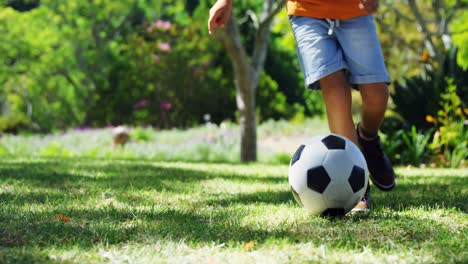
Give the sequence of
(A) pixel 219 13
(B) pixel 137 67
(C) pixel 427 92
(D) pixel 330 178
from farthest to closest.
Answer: (B) pixel 137 67, (C) pixel 427 92, (A) pixel 219 13, (D) pixel 330 178

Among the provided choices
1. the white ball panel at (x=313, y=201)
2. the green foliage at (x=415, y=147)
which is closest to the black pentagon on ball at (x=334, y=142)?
the white ball panel at (x=313, y=201)

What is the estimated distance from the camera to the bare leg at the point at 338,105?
335 cm

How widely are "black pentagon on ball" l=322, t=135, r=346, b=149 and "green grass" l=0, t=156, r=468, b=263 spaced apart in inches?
13.7

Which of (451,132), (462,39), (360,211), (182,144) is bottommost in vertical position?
(182,144)

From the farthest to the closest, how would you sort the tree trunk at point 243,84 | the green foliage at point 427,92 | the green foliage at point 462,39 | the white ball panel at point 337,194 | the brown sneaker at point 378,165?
the green foliage at point 462,39 → the tree trunk at point 243,84 → the green foliage at point 427,92 → the brown sneaker at point 378,165 → the white ball panel at point 337,194

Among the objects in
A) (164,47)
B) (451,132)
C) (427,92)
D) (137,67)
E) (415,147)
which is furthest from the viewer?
(137,67)

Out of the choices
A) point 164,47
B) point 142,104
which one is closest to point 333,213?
point 164,47

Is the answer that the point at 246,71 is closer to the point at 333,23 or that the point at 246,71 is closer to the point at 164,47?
the point at 333,23

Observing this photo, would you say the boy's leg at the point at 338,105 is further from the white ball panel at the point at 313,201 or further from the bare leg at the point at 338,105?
the white ball panel at the point at 313,201

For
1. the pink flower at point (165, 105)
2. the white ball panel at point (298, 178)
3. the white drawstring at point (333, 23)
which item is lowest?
the pink flower at point (165, 105)

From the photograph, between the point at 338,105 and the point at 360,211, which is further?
the point at 338,105

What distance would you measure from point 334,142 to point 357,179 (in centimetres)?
21

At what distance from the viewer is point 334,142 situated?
9.79ft

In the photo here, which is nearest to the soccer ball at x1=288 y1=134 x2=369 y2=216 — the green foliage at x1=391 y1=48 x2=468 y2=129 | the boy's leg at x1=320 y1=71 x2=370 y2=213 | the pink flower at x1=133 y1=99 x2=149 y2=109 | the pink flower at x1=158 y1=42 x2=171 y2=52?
the boy's leg at x1=320 y1=71 x2=370 y2=213
